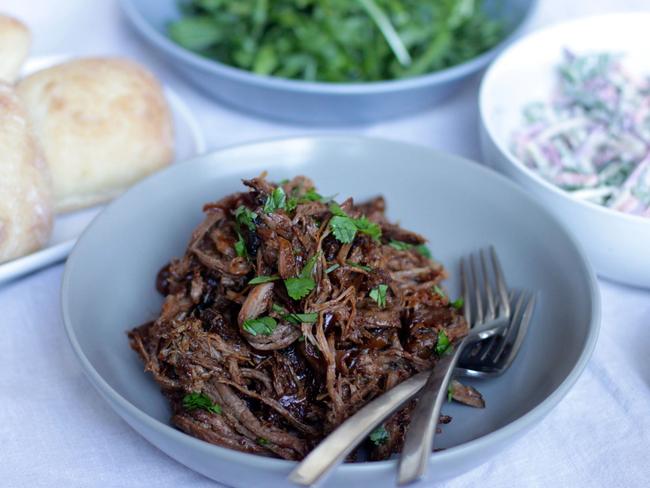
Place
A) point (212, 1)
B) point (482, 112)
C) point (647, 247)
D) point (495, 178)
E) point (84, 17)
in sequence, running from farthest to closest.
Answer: point (84, 17), point (212, 1), point (482, 112), point (495, 178), point (647, 247)

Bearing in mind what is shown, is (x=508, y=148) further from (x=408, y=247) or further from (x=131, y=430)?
(x=131, y=430)

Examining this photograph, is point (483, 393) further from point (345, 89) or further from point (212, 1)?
point (212, 1)

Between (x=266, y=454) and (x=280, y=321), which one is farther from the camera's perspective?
(x=280, y=321)

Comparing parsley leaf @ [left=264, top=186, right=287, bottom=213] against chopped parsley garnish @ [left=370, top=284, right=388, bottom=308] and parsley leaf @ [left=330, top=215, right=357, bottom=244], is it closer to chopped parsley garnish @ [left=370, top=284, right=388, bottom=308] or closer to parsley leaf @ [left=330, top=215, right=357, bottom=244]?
parsley leaf @ [left=330, top=215, right=357, bottom=244]

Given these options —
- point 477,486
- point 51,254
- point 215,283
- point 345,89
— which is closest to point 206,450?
point 215,283

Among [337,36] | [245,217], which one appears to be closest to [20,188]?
[245,217]

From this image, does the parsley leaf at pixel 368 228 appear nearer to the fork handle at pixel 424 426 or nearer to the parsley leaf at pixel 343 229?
the parsley leaf at pixel 343 229

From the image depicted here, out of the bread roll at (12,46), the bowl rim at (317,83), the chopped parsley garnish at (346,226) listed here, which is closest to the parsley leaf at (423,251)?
the chopped parsley garnish at (346,226)

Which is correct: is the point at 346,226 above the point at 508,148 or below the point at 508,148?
above
